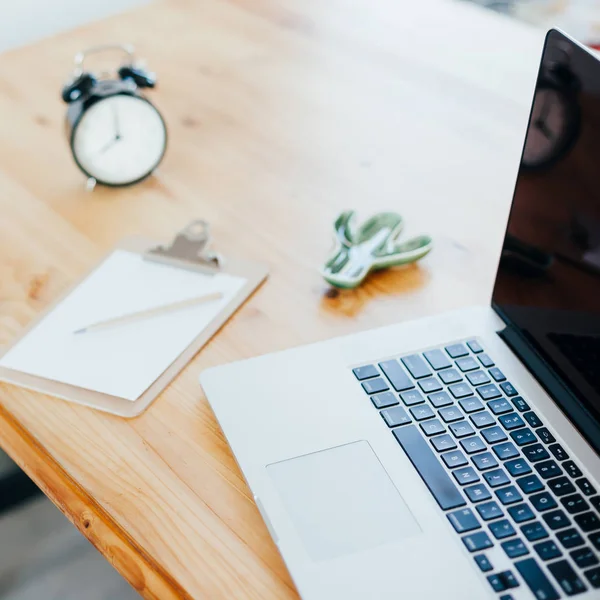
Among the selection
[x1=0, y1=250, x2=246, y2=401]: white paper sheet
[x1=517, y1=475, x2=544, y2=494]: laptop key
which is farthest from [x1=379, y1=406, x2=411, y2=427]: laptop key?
[x1=0, y1=250, x2=246, y2=401]: white paper sheet

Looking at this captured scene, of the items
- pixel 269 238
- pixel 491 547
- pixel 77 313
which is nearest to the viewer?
pixel 491 547

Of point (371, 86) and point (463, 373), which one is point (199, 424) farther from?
point (371, 86)

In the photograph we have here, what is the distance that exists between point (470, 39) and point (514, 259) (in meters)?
0.65

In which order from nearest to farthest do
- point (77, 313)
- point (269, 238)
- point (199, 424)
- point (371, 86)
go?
point (199, 424) < point (77, 313) < point (269, 238) < point (371, 86)

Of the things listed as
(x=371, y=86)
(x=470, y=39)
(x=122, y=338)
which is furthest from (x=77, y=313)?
(x=470, y=39)

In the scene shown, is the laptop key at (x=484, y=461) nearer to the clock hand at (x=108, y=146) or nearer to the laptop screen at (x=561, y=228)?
the laptop screen at (x=561, y=228)

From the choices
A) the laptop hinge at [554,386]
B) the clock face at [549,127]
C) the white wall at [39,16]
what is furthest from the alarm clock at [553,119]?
the white wall at [39,16]

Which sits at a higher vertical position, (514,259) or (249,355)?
(514,259)

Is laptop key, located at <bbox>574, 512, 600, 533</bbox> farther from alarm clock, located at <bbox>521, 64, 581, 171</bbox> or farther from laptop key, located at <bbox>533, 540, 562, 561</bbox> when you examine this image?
alarm clock, located at <bbox>521, 64, 581, 171</bbox>

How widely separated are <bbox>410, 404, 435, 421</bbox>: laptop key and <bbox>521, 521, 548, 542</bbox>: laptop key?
0.39 ft

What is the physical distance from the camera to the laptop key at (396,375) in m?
0.65

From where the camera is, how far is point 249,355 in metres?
0.71

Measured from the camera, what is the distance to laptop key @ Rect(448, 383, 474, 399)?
64 centimetres

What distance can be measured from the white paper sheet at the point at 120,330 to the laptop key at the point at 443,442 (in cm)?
26
